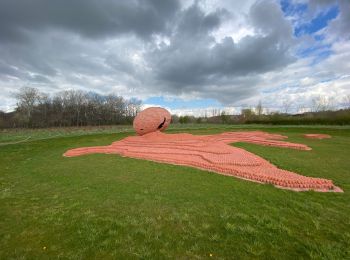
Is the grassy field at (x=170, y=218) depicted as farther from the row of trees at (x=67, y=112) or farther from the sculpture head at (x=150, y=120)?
the row of trees at (x=67, y=112)

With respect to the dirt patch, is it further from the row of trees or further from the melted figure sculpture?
the row of trees

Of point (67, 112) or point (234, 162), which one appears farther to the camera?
point (67, 112)

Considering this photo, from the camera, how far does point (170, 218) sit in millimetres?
5098

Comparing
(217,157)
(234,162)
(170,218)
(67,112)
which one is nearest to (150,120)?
(217,157)

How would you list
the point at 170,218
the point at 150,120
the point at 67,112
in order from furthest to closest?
the point at 67,112
the point at 150,120
the point at 170,218

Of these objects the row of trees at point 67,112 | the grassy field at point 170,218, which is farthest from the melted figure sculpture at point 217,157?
the row of trees at point 67,112

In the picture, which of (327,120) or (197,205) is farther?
(327,120)

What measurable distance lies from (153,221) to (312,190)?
16.2 ft

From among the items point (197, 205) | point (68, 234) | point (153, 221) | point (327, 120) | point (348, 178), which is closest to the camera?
point (68, 234)

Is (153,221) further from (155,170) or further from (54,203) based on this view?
(155,170)

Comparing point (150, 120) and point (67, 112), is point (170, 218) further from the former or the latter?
point (67, 112)

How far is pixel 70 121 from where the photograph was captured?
69.9 meters

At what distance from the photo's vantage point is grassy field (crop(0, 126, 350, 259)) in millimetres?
3898

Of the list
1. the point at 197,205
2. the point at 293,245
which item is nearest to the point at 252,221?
the point at 293,245
